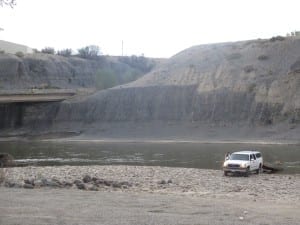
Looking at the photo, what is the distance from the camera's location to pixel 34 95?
372 feet

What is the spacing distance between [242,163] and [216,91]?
66551 mm

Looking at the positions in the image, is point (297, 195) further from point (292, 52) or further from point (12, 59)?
point (12, 59)

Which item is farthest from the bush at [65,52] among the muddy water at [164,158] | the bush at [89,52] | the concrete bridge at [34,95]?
the muddy water at [164,158]

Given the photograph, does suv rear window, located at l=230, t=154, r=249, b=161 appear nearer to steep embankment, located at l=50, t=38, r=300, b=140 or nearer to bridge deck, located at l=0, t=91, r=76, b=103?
steep embankment, located at l=50, t=38, r=300, b=140

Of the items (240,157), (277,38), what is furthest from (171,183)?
(277,38)

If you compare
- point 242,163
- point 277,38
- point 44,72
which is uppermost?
point 277,38

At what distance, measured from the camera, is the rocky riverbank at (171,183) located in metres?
25.2

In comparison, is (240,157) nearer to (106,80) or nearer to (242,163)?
(242,163)

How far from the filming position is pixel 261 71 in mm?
103938

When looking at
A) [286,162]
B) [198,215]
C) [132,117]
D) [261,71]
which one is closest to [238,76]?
[261,71]

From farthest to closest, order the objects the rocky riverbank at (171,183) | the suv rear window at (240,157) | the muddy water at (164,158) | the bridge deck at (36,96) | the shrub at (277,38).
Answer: the shrub at (277,38), the bridge deck at (36,96), the muddy water at (164,158), the suv rear window at (240,157), the rocky riverbank at (171,183)

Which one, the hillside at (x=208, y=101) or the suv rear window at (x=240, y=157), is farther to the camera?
the hillside at (x=208, y=101)

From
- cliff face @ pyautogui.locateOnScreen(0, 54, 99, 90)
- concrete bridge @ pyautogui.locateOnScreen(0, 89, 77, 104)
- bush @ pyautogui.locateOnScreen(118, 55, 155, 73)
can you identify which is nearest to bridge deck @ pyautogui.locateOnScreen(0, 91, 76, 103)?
concrete bridge @ pyautogui.locateOnScreen(0, 89, 77, 104)

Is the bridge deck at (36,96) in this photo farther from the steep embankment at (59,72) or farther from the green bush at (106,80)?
the green bush at (106,80)
